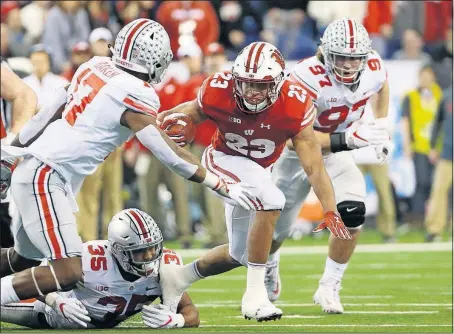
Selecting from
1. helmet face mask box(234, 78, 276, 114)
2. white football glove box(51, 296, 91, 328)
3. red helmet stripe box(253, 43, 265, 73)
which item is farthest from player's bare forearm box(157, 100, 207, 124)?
white football glove box(51, 296, 91, 328)

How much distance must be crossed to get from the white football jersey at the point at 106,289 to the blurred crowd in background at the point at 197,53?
13.0 feet

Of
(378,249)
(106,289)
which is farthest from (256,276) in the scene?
(378,249)

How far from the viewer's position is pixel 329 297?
784cm

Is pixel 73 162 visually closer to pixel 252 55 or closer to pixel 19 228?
pixel 19 228

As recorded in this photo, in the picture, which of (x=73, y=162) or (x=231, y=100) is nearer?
(x=73, y=162)

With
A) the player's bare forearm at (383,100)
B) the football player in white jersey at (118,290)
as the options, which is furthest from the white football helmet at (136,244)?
the player's bare forearm at (383,100)

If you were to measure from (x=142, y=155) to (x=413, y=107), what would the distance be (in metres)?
3.11

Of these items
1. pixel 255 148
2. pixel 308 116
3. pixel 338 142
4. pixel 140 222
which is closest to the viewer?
pixel 140 222

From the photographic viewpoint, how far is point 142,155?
14117 millimetres

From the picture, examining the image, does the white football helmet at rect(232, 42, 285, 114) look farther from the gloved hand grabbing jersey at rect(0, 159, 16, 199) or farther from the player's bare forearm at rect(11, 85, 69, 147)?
the gloved hand grabbing jersey at rect(0, 159, 16, 199)

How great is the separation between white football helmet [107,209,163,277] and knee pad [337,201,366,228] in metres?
1.54

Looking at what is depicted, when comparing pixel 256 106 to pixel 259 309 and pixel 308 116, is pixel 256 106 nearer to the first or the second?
pixel 308 116

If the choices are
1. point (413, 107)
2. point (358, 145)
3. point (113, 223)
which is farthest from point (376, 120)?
point (413, 107)

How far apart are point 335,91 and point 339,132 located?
270 mm
